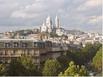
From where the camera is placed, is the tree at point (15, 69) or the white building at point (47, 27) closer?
the tree at point (15, 69)

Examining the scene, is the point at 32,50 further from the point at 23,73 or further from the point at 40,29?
the point at 40,29

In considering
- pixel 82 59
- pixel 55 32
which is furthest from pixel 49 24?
pixel 82 59

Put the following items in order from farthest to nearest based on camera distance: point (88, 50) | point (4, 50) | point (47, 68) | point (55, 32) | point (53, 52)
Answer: point (55, 32) → point (88, 50) → point (53, 52) → point (4, 50) → point (47, 68)

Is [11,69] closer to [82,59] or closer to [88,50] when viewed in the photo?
[82,59]

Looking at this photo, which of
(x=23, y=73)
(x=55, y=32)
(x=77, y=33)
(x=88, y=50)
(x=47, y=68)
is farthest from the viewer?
(x=77, y=33)

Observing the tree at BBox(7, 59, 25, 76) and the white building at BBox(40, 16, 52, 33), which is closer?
the tree at BBox(7, 59, 25, 76)

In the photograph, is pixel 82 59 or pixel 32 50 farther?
pixel 82 59

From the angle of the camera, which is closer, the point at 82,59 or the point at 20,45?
the point at 20,45

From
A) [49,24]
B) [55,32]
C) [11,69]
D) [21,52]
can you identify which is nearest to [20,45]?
[21,52]

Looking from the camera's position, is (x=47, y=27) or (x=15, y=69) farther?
(x=47, y=27)
